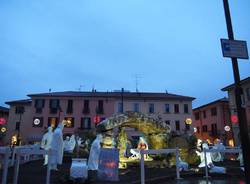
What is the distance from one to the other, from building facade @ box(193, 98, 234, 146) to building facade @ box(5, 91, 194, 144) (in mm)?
4992

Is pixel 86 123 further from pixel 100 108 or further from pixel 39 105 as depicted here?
pixel 39 105

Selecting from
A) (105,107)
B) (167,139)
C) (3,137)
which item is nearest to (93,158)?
(167,139)

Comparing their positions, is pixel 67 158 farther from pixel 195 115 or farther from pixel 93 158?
pixel 195 115

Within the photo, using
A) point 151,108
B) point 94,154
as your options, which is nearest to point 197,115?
point 151,108

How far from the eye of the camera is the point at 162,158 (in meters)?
20.0

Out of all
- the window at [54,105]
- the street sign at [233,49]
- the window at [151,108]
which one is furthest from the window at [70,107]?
the street sign at [233,49]

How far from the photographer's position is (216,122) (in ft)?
166

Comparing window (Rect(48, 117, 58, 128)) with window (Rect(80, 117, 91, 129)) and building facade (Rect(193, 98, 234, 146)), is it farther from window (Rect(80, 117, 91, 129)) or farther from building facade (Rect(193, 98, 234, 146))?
building facade (Rect(193, 98, 234, 146))

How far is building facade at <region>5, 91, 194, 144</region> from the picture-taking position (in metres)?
48.3

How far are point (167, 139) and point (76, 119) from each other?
1226 inches

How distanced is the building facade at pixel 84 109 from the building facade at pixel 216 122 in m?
4.99

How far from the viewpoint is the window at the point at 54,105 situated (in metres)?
48.5

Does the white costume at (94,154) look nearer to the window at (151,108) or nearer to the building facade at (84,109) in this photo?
the building facade at (84,109)

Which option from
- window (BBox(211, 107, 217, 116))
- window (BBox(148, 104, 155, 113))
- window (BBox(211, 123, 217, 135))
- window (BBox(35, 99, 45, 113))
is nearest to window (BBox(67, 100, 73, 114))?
window (BBox(35, 99, 45, 113))
